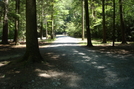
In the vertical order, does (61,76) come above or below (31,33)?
below

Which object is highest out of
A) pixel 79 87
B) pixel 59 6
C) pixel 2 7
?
pixel 59 6

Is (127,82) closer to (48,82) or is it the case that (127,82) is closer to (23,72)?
(48,82)

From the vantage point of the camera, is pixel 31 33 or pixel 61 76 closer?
pixel 61 76

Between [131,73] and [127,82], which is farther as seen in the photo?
[131,73]

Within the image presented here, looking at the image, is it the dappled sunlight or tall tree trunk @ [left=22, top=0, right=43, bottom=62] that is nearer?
the dappled sunlight

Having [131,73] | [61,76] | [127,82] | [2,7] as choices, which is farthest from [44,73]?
[2,7]

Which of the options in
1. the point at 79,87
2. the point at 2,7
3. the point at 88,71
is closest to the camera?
the point at 79,87

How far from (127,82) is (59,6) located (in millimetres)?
28087

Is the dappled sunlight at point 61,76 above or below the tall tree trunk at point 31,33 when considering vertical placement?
below

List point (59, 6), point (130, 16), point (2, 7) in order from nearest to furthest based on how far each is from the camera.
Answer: point (2, 7) < point (130, 16) < point (59, 6)

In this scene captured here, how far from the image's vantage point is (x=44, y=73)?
5836mm

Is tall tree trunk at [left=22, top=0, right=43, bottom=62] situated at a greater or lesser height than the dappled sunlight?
greater

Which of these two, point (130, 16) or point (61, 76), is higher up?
point (130, 16)

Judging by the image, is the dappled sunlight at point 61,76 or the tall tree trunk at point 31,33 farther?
the tall tree trunk at point 31,33
